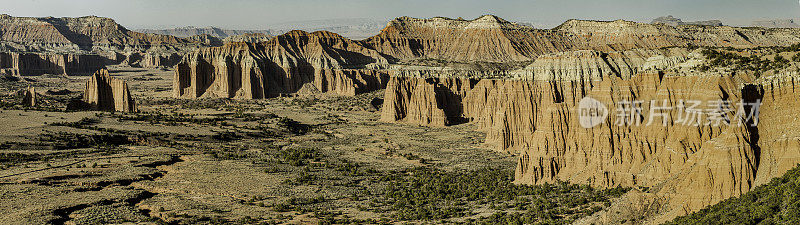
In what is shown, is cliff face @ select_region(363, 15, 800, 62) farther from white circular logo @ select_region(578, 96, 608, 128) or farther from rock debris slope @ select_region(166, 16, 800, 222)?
white circular logo @ select_region(578, 96, 608, 128)

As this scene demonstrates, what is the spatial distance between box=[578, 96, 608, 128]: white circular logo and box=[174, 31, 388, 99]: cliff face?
368 ft

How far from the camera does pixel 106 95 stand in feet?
347

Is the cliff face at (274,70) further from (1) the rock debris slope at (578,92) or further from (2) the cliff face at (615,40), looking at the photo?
(2) the cliff face at (615,40)

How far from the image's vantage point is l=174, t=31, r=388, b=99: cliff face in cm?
15150

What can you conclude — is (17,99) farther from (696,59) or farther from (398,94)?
(696,59)

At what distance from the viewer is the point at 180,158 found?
66688 millimetres

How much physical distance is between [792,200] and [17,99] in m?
139

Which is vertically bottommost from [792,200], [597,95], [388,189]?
[388,189]

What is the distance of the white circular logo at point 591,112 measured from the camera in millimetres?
47625

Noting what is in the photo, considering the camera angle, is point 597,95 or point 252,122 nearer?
point 597,95

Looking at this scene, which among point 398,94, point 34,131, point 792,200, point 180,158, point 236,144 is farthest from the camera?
point 398,94

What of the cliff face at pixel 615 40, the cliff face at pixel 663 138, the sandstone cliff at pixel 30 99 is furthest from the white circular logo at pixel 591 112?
the cliff face at pixel 615 40

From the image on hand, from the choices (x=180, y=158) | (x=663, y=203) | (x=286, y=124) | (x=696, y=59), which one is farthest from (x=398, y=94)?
(x=663, y=203)

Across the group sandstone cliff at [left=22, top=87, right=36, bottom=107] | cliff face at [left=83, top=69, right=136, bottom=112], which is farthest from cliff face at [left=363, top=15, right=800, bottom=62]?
sandstone cliff at [left=22, top=87, right=36, bottom=107]
